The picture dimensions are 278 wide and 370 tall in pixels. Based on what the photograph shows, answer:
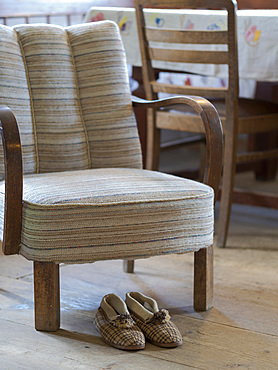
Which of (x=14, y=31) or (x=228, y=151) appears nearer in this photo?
(x=14, y=31)

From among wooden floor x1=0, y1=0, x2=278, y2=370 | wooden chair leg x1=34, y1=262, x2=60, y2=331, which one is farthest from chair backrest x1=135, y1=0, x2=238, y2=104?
wooden chair leg x1=34, y1=262, x2=60, y2=331

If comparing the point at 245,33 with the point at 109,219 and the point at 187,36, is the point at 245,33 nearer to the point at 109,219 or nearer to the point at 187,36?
the point at 187,36

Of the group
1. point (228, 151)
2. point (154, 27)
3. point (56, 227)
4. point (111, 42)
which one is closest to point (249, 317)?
point (56, 227)

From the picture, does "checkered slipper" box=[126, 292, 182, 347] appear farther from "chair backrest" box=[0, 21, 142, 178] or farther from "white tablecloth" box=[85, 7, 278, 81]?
"white tablecloth" box=[85, 7, 278, 81]

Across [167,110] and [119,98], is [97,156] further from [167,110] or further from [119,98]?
[167,110]

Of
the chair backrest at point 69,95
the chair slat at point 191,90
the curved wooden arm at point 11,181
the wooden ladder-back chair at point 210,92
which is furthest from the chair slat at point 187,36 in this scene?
the curved wooden arm at point 11,181

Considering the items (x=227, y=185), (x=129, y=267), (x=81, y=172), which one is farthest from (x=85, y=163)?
(x=227, y=185)

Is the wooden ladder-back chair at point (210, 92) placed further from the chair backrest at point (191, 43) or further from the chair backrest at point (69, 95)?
the chair backrest at point (69, 95)

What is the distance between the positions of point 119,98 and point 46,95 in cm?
24

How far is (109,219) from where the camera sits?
1562mm

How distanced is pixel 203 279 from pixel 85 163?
536 millimetres

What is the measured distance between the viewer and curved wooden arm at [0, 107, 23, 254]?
1.52m

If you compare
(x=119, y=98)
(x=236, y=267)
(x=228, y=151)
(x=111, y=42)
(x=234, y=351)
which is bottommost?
(x=236, y=267)

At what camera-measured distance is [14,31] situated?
6.41 ft
